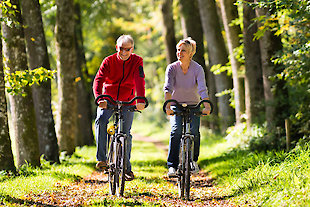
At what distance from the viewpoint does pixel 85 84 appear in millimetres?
18078

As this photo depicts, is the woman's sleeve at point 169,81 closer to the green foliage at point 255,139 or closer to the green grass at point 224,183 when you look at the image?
the green grass at point 224,183

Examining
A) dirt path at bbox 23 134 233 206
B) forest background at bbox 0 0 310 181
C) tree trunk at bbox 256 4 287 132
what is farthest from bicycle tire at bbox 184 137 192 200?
tree trunk at bbox 256 4 287 132

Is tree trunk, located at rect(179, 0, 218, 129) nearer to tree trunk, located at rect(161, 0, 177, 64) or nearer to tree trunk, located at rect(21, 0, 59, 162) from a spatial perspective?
tree trunk, located at rect(161, 0, 177, 64)

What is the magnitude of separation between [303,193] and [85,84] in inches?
542

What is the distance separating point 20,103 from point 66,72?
3.59 m

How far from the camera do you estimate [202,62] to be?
1820 cm

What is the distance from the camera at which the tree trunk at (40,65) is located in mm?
10836

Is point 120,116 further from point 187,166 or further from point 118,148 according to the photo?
point 187,166

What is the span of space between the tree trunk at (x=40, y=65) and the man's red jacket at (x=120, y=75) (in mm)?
4527

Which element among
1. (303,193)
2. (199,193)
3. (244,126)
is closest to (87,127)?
(244,126)

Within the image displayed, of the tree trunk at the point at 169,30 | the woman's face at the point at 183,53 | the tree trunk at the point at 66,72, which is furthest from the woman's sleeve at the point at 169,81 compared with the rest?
the tree trunk at the point at 169,30

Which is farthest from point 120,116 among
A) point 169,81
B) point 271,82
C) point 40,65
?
point 271,82

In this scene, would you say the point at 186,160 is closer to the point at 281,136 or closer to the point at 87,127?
the point at 281,136

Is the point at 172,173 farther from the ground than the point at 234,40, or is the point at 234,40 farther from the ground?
the point at 234,40
